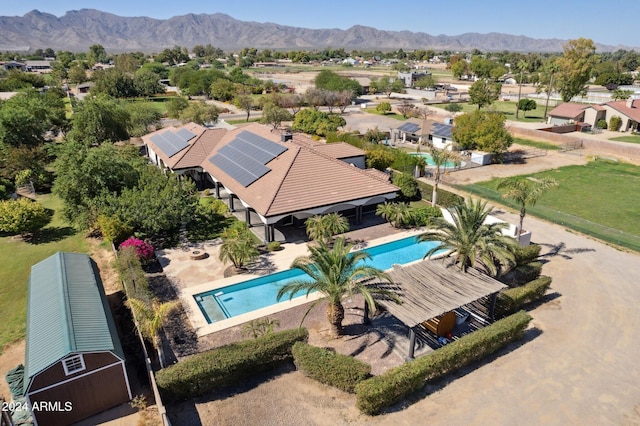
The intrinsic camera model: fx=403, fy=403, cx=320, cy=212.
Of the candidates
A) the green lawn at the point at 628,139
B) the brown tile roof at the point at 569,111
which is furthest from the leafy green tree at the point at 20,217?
the brown tile roof at the point at 569,111

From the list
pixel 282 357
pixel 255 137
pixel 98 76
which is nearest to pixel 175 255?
pixel 282 357

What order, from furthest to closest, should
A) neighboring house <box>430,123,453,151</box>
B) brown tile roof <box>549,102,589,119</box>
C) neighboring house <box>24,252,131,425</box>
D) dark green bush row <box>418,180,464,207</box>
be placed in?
brown tile roof <box>549,102,589,119</box> < neighboring house <box>430,123,453,151</box> < dark green bush row <box>418,180,464,207</box> < neighboring house <box>24,252,131,425</box>

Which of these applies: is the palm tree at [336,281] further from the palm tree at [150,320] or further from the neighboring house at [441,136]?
the neighboring house at [441,136]

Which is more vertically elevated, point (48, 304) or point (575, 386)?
point (48, 304)

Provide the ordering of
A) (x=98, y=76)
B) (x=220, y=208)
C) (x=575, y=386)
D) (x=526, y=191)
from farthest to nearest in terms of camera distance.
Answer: (x=98, y=76)
(x=220, y=208)
(x=526, y=191)
(x=575, y=386)

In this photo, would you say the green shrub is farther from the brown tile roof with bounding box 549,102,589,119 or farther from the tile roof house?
the brown tile roof with bounding box 549,102,589,119

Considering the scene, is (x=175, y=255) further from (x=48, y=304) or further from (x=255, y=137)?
(x=255, y=137)

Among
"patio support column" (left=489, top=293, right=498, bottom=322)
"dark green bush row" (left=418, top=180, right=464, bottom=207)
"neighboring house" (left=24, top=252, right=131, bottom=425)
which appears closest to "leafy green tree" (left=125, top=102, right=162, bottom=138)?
"dark green bush row" (left=418, top=180, right=464, bottom=207)
